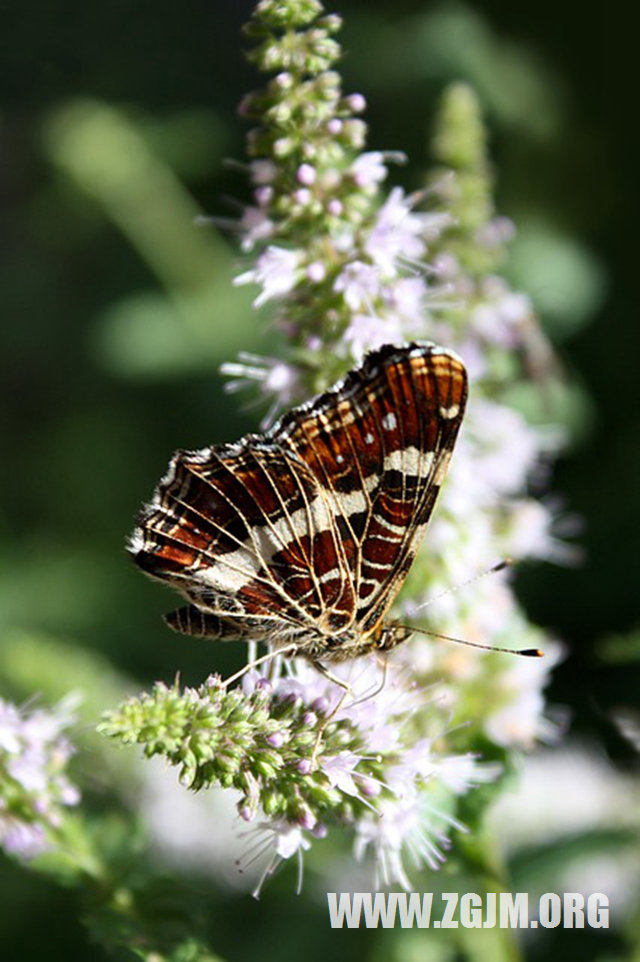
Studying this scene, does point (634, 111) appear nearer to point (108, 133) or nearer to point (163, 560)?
point (108, 133)

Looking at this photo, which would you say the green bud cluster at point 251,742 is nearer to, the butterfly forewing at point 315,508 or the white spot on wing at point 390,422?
the butterfly forewing at point 315,508

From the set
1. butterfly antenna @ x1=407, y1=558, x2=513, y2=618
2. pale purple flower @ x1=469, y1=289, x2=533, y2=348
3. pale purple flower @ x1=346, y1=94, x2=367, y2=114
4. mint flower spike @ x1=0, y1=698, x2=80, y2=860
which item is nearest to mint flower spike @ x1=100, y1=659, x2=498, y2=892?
butterfly antenna @ x1=407, y1=558, x2=513, y2=618

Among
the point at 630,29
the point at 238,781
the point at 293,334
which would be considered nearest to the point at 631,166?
the point at 630,29

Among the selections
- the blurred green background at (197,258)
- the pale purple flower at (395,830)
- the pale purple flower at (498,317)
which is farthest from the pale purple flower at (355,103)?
the blurred green background at (197,258)

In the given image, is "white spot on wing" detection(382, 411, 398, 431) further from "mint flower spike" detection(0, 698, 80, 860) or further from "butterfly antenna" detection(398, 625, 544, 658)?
"mint flower spike" detection(0, 698, 80, 860)

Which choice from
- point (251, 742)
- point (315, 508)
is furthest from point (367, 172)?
point (251, 742)
